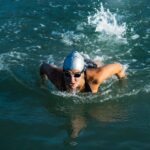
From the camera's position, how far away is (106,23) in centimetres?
1396

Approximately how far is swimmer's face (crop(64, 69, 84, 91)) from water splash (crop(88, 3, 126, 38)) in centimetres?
447

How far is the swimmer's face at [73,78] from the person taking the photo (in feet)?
29.0

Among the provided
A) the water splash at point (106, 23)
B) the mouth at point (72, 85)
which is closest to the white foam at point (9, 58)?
the water splash at point (106, 23)

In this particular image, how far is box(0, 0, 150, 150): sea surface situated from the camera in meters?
8.65

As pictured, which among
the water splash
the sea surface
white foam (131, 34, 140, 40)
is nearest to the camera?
the sea surface

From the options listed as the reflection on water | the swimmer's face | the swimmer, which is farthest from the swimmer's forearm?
the reflection on water

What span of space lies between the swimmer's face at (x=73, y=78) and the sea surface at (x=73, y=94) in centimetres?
64

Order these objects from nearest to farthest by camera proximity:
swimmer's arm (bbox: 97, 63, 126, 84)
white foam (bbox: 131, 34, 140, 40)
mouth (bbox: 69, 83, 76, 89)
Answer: mouth (bbox: 69, 83, 76, 89) < swimmer's arm (bbox: 97, 63, 126, 84) < white foam (bbox: 131, 34, 140, 40)

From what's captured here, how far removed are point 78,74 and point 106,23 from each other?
5.31 meters

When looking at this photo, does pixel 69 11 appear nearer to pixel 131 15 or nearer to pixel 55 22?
pixel 55 22

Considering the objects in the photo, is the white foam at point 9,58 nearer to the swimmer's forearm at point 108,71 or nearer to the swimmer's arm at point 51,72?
the swimmer's arm at point 51,72

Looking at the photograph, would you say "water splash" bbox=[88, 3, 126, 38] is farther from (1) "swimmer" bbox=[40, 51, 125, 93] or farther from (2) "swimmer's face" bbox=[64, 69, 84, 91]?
(2) "swimmer's face" bbox=[64, 69, 84, 91]

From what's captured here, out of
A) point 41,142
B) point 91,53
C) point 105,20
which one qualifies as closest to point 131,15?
point 105,20

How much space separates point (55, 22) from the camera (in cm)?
1412
